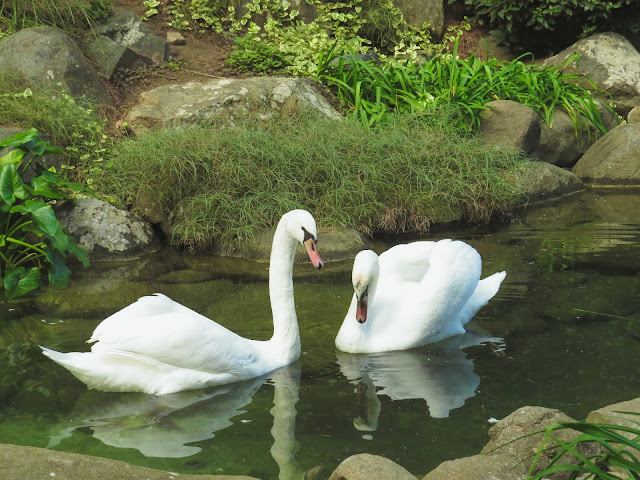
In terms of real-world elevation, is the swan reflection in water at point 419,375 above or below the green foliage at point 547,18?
below

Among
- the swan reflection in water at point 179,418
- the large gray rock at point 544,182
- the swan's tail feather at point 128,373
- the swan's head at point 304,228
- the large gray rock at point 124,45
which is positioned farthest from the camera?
the large gray rock at point 124,45

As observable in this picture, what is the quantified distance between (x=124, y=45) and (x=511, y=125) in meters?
4.73

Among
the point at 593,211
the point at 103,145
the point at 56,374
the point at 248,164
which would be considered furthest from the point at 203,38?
the point at 56,374

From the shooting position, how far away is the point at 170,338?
4.43 metres

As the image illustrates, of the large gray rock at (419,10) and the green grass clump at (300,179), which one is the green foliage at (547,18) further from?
the green grass clump at (300,179)

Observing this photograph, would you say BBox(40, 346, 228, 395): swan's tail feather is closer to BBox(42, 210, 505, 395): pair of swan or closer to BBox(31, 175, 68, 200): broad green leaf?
BBox(42, 210, 505, 395): pair of swan

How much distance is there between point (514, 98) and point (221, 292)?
19.0 feet

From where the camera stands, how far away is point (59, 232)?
20.3ft

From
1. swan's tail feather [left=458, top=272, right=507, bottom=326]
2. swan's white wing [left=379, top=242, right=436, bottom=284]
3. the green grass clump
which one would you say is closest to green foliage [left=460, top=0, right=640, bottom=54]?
the green grass clump

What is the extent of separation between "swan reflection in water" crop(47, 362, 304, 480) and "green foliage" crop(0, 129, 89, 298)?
1935 millimetres

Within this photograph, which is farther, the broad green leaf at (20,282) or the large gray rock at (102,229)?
the large gray rock at (102,229)

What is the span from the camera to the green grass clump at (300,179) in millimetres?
7609

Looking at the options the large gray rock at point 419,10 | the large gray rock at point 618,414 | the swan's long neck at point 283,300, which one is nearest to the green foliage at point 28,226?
the swan's long neck at point 283,300

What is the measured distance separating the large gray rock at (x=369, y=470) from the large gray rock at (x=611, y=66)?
9981 mm
